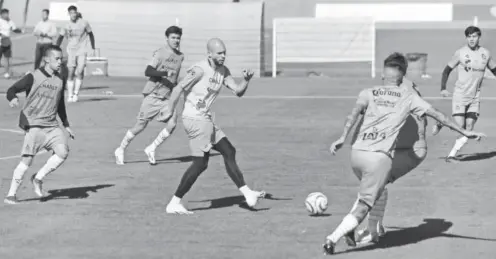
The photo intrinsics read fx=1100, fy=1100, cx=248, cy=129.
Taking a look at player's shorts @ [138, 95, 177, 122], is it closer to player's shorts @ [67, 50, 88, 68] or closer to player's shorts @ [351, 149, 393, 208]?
player's shorts @ [351, 149, 393, 208]

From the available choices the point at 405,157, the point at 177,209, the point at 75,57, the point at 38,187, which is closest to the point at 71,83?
the point at 75,57

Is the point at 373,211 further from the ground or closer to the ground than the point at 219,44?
closer to the ground

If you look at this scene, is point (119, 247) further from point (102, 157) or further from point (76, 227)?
point (102, 157)

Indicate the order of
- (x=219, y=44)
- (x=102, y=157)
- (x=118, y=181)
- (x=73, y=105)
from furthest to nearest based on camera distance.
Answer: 1. (x=73, y=105)
2. (x=102, y=157)
3. (x=118, y=181)
4. (x=219, y=44)

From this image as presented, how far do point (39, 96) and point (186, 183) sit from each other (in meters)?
2.21

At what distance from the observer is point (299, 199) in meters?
14.2

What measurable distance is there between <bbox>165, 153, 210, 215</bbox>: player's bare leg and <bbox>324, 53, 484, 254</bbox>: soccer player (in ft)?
8.62

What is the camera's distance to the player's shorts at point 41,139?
1366 cm

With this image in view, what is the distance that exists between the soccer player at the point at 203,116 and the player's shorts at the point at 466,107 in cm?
556

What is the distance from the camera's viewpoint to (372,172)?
10.7 metres

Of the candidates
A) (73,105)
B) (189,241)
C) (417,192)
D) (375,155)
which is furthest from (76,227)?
(73,105)

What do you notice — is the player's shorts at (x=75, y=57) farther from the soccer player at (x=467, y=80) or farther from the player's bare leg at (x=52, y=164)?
the player's bare leg at (x=52, y=164)

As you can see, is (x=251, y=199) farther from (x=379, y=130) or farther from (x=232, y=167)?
(x=379, y=130)

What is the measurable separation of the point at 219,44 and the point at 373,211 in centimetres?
298
